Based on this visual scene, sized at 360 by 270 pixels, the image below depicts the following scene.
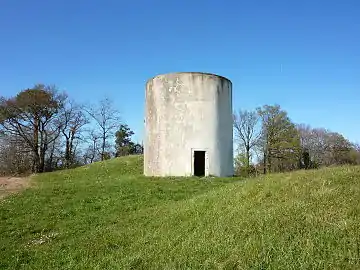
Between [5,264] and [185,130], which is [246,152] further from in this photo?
[5,264]

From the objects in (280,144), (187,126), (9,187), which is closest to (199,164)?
(187,126)

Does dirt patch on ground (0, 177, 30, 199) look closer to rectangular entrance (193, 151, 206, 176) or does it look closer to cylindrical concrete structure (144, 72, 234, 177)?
cylindrical concrete structure (144, 72, 234, 177)

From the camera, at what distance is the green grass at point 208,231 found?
18.0ft

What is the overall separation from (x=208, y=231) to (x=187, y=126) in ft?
→ 43.5

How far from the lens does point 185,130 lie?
65.8ft

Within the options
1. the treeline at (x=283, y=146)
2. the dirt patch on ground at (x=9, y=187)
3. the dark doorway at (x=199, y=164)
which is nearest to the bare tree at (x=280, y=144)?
the treeline at (x=283, y=146)

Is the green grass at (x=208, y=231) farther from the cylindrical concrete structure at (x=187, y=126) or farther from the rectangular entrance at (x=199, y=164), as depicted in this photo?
the rectangular entrance at (x=199, y=164)

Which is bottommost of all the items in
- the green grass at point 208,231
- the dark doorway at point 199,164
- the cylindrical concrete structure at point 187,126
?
the green grass at point 208,231

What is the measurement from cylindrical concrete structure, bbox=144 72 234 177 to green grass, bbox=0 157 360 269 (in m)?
7.63

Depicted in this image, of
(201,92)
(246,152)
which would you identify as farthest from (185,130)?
(246,152)

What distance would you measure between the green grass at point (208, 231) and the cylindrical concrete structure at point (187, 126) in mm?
7630

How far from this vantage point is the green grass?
5496 millimetres

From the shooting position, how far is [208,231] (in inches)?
279

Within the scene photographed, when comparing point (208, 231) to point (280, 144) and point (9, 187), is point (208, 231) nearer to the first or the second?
point (9, 187)
